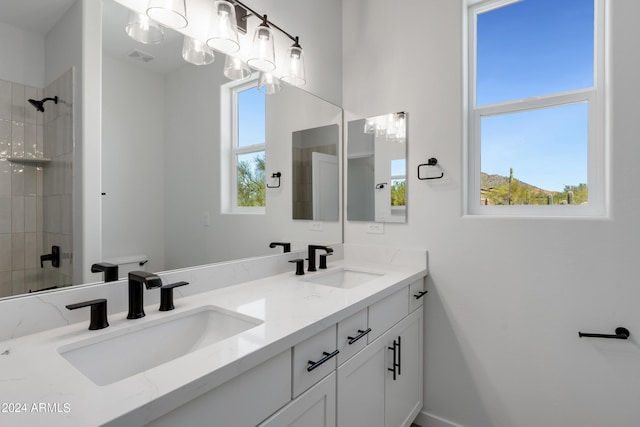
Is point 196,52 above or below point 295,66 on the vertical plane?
below

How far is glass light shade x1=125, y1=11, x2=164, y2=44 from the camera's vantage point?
→ 115 cm

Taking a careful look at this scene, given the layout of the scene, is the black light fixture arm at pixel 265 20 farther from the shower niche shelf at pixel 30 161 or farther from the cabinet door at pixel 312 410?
the cabinet door at pixel 312 410

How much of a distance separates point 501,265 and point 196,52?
180 centimetres

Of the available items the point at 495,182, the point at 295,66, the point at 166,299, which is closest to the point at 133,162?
the point at 166,299

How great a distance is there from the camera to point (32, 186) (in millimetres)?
931

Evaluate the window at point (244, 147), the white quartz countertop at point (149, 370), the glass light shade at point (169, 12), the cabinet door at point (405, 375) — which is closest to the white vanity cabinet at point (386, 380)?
the cabinet door at point (405, 375)

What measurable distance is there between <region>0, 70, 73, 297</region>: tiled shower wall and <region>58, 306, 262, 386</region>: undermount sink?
27 centimetres

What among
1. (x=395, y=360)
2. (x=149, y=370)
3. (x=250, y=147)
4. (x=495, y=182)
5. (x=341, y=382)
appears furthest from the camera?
(x=495, y=182)

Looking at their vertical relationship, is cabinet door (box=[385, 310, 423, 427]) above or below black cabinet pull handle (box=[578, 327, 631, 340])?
below

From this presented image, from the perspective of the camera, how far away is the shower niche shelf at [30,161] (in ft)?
2.92

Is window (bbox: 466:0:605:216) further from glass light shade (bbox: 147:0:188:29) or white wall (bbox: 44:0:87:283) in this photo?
white wall (bbox: 44:0:87:283)

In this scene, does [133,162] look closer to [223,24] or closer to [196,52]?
[196,52]

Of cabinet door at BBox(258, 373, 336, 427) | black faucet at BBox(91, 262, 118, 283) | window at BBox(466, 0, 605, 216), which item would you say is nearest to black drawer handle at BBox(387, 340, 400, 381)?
cabinet door at BBox(258, 373, 336, 427)

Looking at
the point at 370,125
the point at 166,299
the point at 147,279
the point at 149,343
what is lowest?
the point at 149,343
